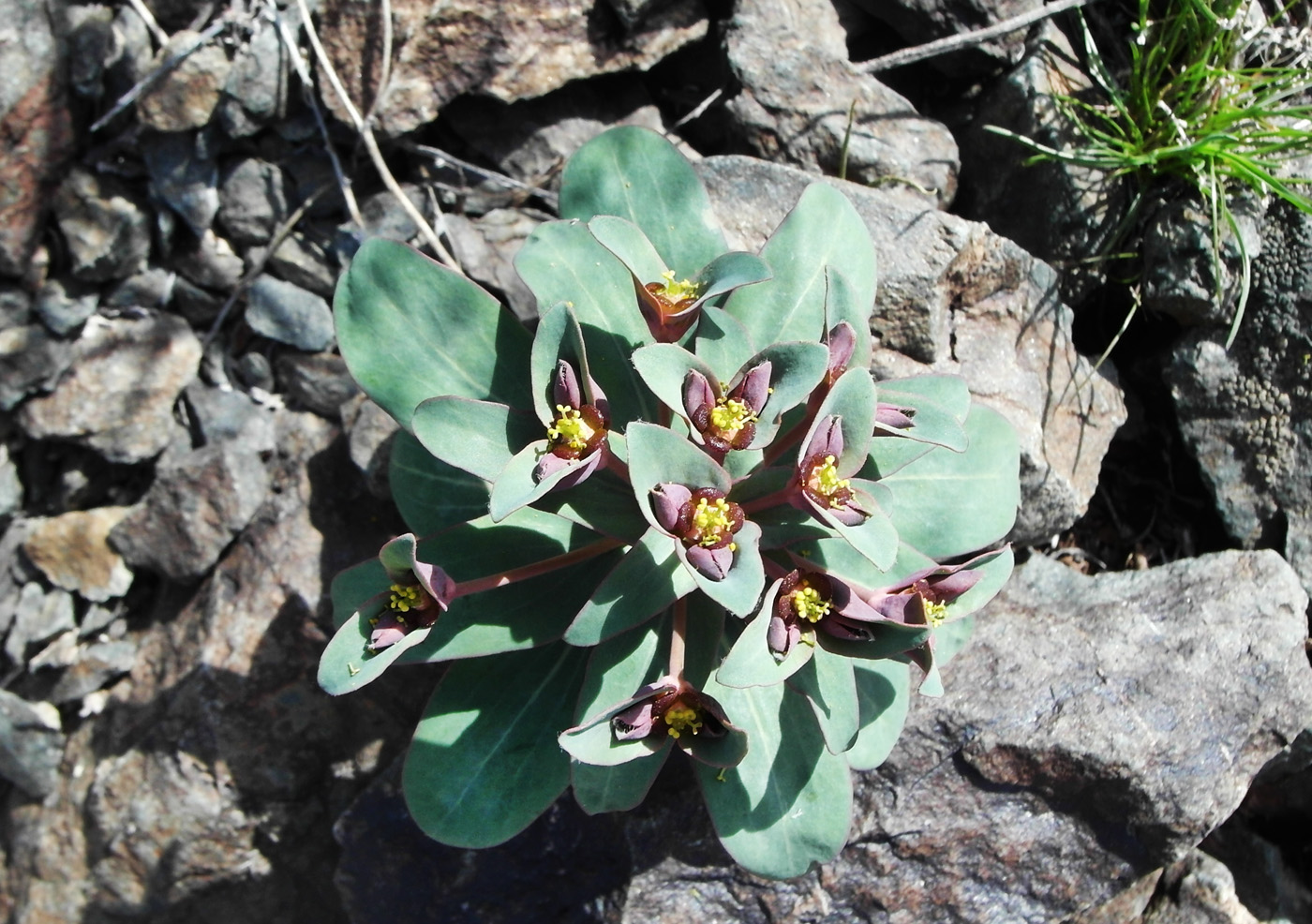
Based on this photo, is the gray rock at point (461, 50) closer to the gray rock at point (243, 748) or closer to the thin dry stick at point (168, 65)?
the thin dry stick at point (168, 65)

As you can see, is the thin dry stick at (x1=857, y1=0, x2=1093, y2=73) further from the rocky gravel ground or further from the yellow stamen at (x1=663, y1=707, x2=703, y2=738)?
the yellow stamen at (x1=663, y1=707, x2=703, y2=738)

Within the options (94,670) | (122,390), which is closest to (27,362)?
(122,390)

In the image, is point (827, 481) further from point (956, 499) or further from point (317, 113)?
point (317, 113)

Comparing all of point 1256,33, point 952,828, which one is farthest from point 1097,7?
point 952,828

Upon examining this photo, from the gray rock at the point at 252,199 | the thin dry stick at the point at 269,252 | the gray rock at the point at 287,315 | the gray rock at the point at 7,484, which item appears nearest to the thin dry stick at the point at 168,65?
the gray rock at the point at 252,199

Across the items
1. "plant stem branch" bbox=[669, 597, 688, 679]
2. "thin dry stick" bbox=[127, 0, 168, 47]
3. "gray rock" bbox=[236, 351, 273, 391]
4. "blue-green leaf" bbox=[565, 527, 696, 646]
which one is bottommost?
"gray rock" bbox=[236, 351, 273, 391]

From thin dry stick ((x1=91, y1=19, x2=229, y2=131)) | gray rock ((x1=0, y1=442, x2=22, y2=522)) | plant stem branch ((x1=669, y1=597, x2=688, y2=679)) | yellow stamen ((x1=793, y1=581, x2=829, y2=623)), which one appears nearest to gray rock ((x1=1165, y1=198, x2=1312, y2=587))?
yellow stamen ((x1=793, y1=581, x2=829, y2=623))

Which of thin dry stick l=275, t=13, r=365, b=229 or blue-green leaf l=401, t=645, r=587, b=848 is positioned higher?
thin dry stick l=275, t=13, r=365, b=229
